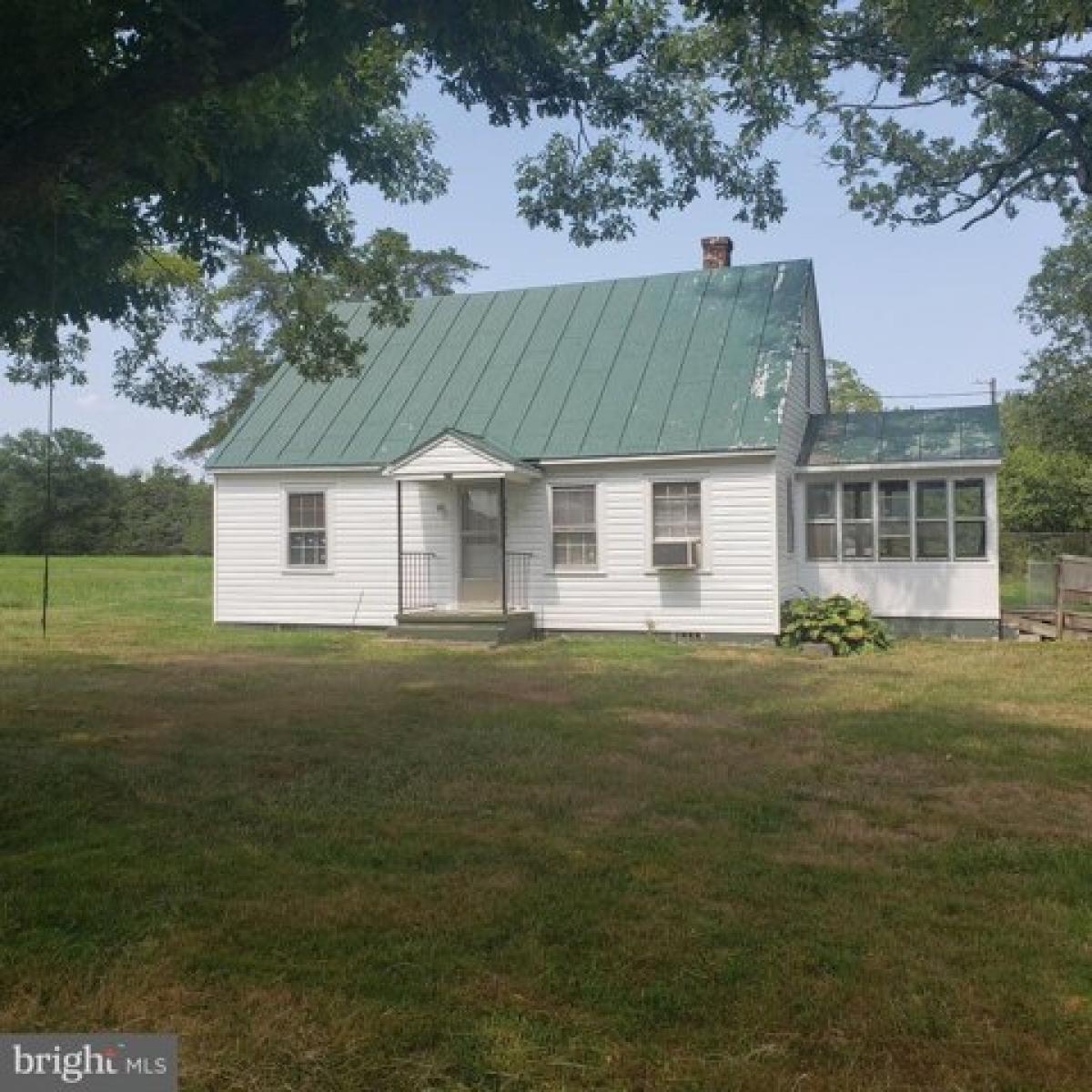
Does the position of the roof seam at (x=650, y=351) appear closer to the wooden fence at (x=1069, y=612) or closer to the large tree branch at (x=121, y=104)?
the wooden fence at (x=1069, y=612)

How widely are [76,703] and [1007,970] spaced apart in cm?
885

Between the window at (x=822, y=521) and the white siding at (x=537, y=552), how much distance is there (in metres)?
2.23

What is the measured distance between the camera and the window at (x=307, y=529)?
18422 mm

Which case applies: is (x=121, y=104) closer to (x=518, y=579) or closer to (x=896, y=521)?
(x=518, y=579)

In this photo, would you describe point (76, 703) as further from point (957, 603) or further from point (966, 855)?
point (957, 603)

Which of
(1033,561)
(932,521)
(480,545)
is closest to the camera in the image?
(932,521)

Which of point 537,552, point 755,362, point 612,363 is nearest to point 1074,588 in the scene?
point 755,362

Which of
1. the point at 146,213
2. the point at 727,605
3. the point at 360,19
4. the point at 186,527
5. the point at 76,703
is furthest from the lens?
the point at 186,527

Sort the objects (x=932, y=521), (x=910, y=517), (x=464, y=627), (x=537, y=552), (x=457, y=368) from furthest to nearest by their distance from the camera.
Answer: (x=457, y=368)
(x=537, y=552)
(x=910, y=517)
(x=932, y=521)
(x=464, y=627)

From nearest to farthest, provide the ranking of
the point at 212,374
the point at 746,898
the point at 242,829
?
the point at 746,898, the point at 242,829, the point at 212,374

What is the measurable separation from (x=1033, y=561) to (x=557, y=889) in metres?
18.2

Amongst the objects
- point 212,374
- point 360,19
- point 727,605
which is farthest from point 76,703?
point 212,374

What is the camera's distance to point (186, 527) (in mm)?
57156

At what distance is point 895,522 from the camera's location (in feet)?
56.2
